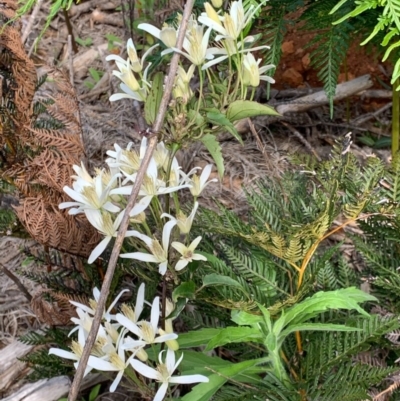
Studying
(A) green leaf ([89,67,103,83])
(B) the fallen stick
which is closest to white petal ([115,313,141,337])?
(B) the fallen stick

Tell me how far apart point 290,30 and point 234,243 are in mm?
1365

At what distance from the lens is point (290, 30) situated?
2.24 m

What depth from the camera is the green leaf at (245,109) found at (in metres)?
0.82

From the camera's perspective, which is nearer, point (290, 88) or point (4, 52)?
point (4, 52)

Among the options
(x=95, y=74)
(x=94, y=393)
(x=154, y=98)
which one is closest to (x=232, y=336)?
(x=154, y=98)

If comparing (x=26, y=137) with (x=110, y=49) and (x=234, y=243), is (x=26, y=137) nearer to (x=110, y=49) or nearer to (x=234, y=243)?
(x=234, y=243)

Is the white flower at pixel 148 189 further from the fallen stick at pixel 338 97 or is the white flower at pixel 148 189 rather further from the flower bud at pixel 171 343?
the fallen stick at pixel 338 97

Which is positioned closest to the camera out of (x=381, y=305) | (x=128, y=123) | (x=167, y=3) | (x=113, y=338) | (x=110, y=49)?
(x=113, y=338)

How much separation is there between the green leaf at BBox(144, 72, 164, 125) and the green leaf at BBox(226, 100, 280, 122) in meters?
0.11

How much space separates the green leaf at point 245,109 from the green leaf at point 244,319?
29 cm

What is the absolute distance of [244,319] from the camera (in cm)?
82

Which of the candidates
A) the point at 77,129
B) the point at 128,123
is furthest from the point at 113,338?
the point at 128,123

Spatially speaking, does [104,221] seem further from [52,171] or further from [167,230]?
[52,171]

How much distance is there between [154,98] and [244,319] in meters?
0.35
